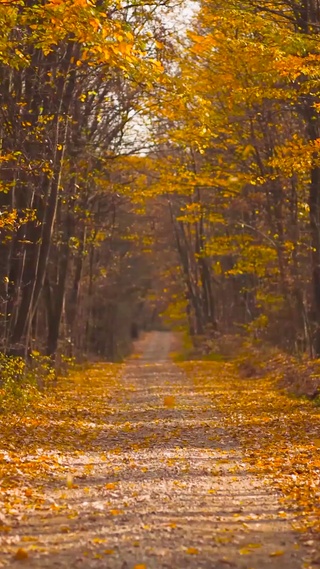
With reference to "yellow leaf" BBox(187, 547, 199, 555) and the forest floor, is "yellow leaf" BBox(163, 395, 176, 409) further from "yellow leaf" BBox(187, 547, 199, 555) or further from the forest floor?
"yellow leaf" BBox(187, 547, 199, 555)

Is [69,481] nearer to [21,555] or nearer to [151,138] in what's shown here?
[21,555]

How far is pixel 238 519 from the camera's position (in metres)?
8.28

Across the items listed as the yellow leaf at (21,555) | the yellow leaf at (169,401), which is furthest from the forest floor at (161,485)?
the yellow leaf at (169,401)

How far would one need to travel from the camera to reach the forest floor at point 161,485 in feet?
23.5

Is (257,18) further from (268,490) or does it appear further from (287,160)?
(268,490)

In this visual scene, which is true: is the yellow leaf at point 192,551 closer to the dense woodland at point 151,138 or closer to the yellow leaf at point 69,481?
the yellow leaf at point 69,481

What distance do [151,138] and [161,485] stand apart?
57.2 feet

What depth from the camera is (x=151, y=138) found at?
2633 centimetres

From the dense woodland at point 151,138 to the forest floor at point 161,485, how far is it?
12.3ft

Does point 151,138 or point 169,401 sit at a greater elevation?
point 151,138

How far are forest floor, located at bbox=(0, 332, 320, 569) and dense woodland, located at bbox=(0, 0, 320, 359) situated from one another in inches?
147

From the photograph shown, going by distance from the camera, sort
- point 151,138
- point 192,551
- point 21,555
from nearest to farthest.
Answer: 1. point 21,555
2. point 192,551
3. point 151,138

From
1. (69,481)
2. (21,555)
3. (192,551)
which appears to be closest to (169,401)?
(69,481)

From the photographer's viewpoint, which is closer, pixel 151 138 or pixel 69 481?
pixel 69 481
